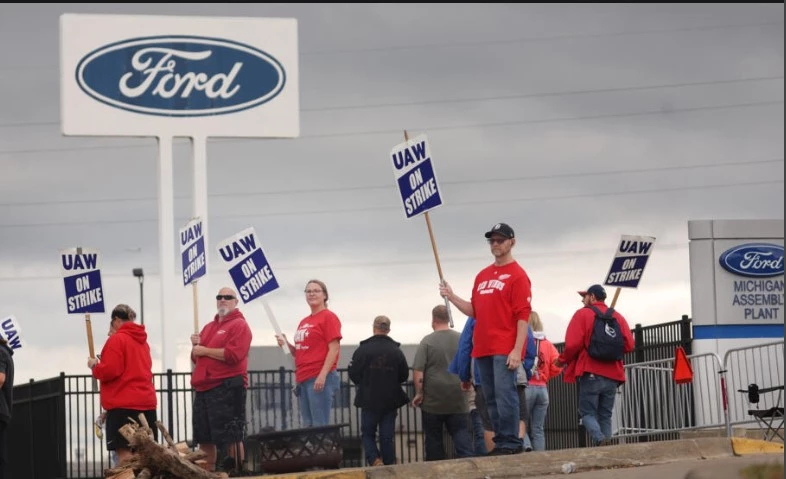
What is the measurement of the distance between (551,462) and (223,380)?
15.5ft

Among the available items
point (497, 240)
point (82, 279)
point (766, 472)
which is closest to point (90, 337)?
point (82, 279)

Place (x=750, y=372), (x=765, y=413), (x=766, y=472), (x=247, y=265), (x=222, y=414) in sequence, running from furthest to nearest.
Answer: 1. (x=247, y=265)
2. (x=750, y=372)
3. (x=222, y=414)
4. (x=765, y=413)
5. (x=766, y=472)

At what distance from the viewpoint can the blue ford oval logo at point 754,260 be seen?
2050 centimetres

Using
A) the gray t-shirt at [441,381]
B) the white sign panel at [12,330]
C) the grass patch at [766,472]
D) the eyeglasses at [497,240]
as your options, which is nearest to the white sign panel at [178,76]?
the white sign panel at [12,330]

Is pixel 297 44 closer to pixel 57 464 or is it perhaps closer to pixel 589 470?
pixel 57 464

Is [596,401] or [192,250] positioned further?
[192,250]

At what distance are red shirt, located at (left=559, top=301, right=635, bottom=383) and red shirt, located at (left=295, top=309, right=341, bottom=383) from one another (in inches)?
102

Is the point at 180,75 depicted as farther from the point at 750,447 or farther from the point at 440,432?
the point at 750,447

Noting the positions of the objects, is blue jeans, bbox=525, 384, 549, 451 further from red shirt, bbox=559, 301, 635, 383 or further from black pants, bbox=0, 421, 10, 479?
black pants, bbox=0, 421, 10, 479

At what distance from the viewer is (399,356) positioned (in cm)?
1673

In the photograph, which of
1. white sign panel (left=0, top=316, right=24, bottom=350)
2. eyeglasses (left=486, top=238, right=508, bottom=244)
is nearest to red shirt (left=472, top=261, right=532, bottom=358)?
eyeglasses (left=486, top=238, right=508, bottom=244)

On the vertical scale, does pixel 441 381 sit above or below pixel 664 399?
above

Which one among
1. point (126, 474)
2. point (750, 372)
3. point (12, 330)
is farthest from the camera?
point (12, 330)

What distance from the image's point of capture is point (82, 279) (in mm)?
19297
